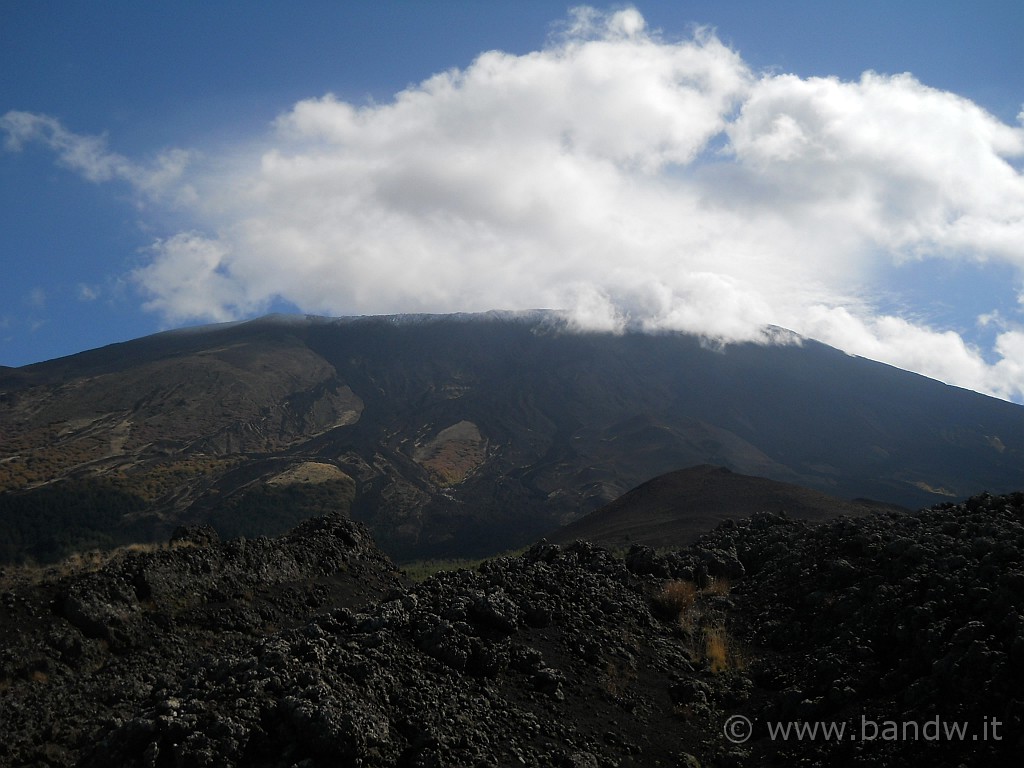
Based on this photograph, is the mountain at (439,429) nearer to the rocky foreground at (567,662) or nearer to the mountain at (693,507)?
the mountain at (693,507)

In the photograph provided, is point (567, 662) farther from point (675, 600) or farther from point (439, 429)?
point (439, 429)

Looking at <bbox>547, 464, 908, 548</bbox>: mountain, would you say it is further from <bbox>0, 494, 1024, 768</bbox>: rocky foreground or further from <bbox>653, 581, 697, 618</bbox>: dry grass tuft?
<bbox>0, 494, 1024, 768</bbox>: rocky foreground

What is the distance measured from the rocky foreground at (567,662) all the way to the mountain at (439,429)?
1979 inches

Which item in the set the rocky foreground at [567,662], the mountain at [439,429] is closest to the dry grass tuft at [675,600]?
the rocky foreground at [567,662]

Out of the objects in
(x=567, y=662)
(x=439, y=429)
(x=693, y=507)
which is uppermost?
(x=439, y=429)

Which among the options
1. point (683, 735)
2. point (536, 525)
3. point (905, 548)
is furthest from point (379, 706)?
point (536, 525)

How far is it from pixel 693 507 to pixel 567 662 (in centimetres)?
3245

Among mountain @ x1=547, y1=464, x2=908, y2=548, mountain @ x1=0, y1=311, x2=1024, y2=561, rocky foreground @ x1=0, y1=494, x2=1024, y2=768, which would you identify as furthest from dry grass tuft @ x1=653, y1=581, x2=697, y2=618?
mountain @ x1=0, y1=311, x2=1024, y2=561

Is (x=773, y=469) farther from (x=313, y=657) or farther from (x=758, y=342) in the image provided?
(x=313, y=657)

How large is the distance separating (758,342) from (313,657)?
512 feet

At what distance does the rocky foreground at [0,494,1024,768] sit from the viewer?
22.8 feet

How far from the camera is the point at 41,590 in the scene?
1262 cm

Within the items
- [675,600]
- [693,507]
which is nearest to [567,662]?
[675,600]

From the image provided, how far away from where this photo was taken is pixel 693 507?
41.0 metres
